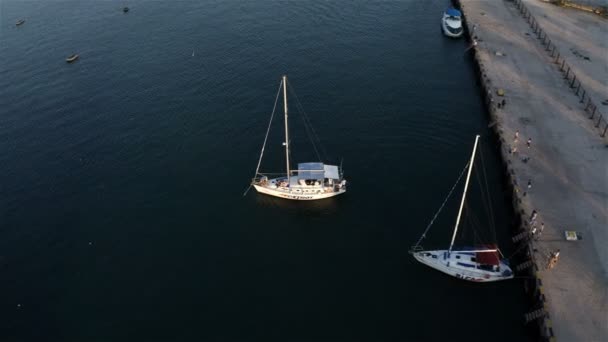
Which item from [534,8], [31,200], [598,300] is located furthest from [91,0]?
[598,300]

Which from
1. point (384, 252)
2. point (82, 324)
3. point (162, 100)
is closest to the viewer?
point (82, 324)

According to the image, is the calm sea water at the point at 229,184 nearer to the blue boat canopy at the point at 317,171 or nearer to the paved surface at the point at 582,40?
the blue boat canopy at the point at 317,171

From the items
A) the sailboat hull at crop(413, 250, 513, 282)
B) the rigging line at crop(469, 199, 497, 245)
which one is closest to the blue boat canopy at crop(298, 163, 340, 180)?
the sailboat hull at crop(413, 250, 513, 282)

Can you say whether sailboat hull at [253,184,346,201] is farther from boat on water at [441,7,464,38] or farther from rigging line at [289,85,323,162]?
boat on water at [441,7,464,38]

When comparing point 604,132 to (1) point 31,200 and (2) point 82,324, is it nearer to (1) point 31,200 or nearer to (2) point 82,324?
(2) point 82,324

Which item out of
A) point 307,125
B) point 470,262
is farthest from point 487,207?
point 307,125

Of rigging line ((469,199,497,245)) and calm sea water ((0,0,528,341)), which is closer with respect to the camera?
calm sea water ((0,0,528,341))
